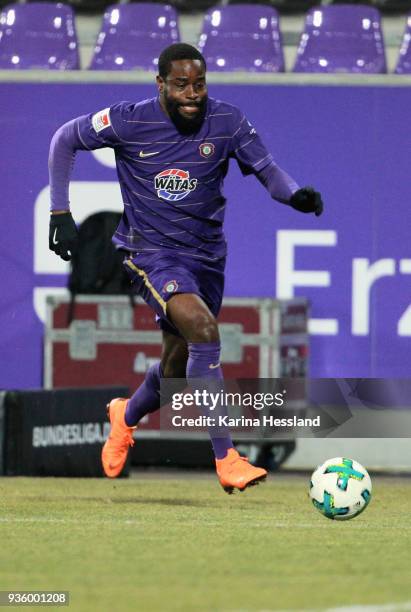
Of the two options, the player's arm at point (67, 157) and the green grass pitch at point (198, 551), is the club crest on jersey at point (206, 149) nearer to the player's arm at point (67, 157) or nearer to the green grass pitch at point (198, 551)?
the player's arm at point (67, 157)

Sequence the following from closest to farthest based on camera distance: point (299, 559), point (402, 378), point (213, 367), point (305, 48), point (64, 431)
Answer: point (299, 559)
point (213, 367)
point (64, 431)
point (402, 378)
point (305, 48)

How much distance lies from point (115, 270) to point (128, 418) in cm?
410

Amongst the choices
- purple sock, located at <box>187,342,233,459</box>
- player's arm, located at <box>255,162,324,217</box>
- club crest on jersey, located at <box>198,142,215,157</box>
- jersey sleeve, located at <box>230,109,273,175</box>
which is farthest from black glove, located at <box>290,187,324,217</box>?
purple sock, located at <box>187,342,233,459</box>

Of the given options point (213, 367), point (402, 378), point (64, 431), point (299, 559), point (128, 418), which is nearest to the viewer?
point (299, 559)

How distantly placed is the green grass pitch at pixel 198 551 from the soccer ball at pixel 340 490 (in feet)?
0.26

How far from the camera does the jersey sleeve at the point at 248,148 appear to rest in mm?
7973

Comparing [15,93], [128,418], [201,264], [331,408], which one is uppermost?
[15,93]

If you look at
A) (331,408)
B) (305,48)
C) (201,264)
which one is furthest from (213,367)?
(305,48)

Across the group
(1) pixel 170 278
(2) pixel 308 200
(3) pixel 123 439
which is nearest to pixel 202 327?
(1) pixel 170 278

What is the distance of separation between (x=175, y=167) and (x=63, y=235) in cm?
69

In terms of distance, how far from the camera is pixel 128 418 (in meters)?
8.38

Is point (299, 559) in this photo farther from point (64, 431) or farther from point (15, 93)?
point (15, 93)

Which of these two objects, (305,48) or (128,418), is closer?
(128,418)

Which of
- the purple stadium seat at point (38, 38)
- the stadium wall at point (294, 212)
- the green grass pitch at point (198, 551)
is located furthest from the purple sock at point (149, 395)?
the purple stadium seat at point (38, 38)
